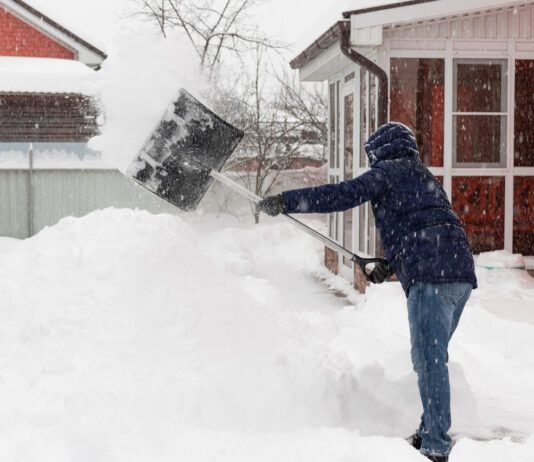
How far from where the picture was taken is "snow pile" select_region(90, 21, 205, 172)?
4.01 m

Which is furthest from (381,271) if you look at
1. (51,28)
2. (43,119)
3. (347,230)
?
(51,28)

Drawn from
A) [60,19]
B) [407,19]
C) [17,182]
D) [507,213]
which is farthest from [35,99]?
[507,213]

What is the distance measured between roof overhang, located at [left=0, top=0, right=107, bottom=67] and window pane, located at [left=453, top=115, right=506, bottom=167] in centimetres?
1174

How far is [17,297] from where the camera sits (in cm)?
412

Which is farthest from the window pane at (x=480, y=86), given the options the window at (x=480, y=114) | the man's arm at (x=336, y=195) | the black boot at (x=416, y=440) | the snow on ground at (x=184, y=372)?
the black boot at (x=416, y=440)

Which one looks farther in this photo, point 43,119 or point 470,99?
point 43,119

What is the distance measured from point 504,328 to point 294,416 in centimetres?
280

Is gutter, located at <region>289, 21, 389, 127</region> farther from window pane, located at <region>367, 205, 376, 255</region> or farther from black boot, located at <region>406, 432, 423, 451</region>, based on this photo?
black boot, located at <region>406, 432, 423, 451</region>

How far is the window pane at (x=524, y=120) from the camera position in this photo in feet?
26.5

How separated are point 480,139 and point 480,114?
0.31m

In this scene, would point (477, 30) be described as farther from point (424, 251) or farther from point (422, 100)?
point (424, 251)

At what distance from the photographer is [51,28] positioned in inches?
642

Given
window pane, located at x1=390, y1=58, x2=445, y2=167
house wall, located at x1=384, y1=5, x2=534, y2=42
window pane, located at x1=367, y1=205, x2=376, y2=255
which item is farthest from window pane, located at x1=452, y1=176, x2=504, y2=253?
house wall, located at x1=384, y1=5, x2=534, y2=42

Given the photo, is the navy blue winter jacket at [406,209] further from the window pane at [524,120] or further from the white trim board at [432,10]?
the window pane at [524,120]
